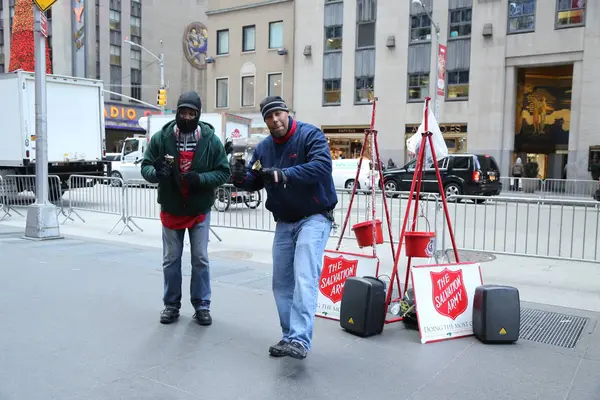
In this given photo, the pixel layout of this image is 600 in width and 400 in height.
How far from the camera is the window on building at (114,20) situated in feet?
165

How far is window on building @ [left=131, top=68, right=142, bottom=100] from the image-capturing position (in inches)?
2085

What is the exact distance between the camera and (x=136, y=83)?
53219mm

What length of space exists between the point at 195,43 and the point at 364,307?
53295 millimetres

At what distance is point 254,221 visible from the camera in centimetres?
1159

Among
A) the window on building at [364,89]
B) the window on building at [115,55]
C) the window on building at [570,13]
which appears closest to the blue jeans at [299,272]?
the window on building at [570,13]

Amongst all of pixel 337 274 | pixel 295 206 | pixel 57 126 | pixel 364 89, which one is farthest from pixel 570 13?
pixel 295 206

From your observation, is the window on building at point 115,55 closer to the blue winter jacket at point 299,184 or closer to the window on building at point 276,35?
the window on building at point 276,35

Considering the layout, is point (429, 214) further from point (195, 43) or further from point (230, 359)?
point (195, 43)

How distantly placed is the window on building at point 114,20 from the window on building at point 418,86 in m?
31.6

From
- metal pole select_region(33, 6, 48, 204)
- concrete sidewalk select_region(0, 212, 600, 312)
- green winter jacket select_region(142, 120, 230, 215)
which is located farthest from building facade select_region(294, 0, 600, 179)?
green winter jacket select_region(142, 120, 230, 215)

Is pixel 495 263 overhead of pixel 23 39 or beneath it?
beneath

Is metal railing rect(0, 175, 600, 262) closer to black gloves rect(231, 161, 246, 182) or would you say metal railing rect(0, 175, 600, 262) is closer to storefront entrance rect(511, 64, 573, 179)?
black gloves rect(231, 161, 246, 182)

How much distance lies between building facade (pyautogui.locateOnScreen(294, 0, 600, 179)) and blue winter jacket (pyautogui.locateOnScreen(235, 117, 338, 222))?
78.7ft

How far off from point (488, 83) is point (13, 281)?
A: 89.6 ft
